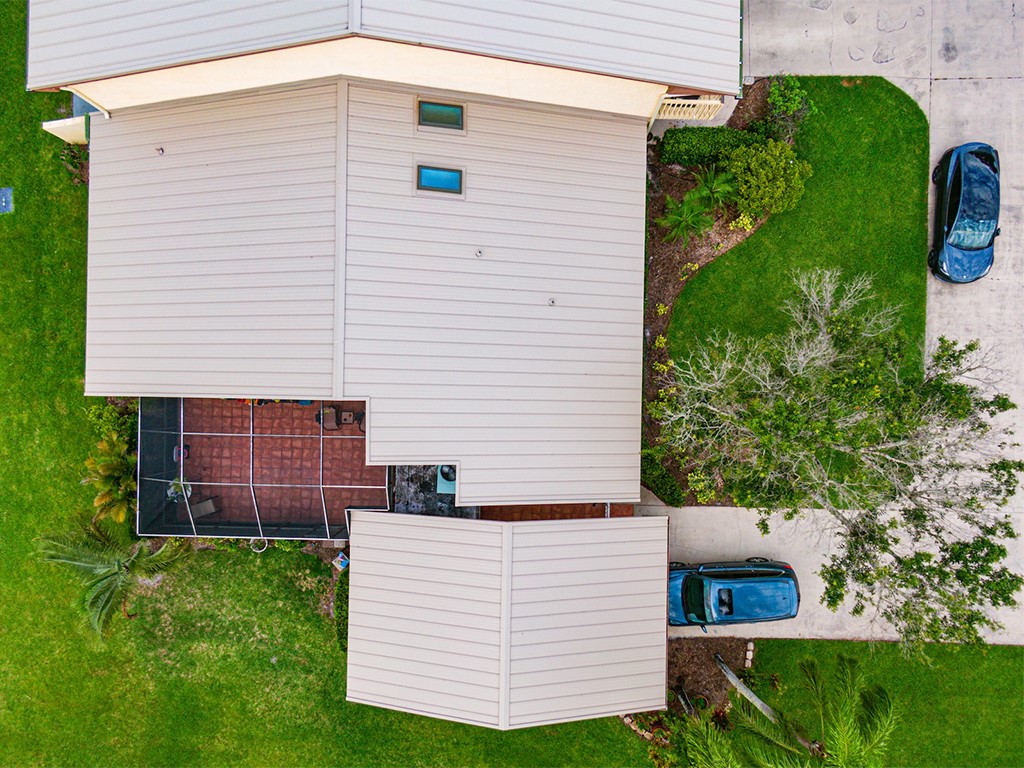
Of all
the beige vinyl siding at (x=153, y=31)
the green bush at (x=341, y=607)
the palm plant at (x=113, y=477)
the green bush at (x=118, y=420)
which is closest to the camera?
Result: the beige vinyl siding at (x=153, y=31)

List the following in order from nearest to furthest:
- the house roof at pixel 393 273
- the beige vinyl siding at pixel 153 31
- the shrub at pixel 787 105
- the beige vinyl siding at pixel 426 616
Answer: the beige vinyl siding at pixel 153 31 → the house roof at pixel 393 273 → the beige vinyl siding at pixel 426 616 → the shrub at pixel 787 105

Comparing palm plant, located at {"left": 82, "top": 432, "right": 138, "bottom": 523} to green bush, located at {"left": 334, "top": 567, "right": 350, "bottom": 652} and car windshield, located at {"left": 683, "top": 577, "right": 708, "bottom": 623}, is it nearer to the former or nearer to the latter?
green bush, located at {"left": 334, "top": 567, "right": 350, "bottom": 652}

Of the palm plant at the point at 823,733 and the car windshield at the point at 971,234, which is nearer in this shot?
the palm plant at the point at 823,733

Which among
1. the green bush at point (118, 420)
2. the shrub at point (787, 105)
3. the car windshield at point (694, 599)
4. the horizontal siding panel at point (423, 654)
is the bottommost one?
the horizontal siding panel at point (423, 654)

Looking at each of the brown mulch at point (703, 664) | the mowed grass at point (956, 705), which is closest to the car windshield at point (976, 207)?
the mowed grass at point (956, 705)

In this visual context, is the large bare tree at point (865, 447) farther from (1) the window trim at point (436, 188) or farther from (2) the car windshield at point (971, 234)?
(1) the window trim at point (436, 188)

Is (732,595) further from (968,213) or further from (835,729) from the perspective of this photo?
(968,213)
